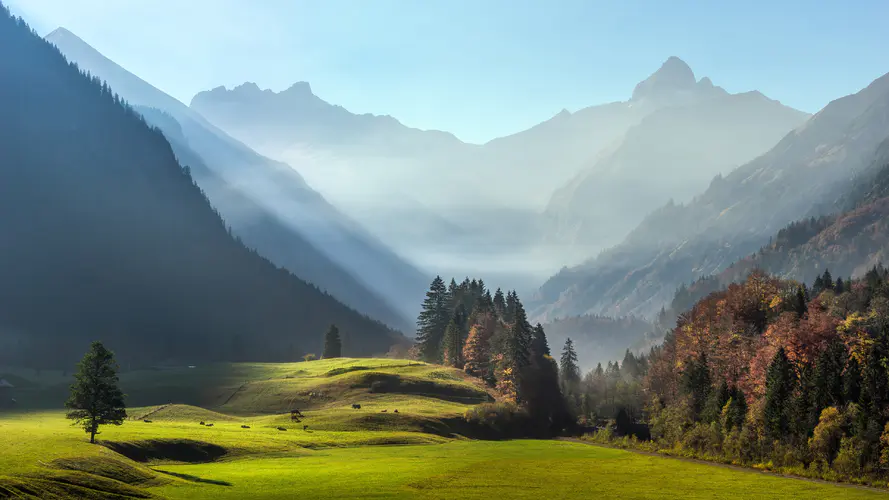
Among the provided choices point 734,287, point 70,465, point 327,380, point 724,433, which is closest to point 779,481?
point 724,433

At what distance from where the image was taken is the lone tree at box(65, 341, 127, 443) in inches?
3671

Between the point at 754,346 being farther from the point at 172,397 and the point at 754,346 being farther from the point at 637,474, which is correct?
the point at 172,397

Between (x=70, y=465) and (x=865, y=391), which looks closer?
(x=70, y=465)

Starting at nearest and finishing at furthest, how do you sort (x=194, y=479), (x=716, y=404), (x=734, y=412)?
(x=194, y=479), (x=734, y=412), (x=716, y=404)

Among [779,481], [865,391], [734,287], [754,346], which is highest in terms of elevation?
[734,287]

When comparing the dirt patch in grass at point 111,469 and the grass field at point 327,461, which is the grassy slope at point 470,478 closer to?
the grass field at point 327,461

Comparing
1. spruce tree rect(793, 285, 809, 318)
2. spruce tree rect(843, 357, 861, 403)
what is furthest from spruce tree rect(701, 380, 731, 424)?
spruce tree rect(843, 357, 861, 403)

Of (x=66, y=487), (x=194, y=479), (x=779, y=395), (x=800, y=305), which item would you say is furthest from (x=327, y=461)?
(x=800, y=305)

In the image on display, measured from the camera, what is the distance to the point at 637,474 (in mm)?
102875

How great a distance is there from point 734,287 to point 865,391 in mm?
61679

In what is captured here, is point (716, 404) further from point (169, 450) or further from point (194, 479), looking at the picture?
point (194, 479)

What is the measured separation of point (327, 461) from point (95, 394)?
32603 mm

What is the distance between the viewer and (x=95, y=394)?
310 feet

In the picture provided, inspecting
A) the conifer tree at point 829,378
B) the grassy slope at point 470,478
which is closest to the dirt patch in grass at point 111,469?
the grassy slope at point 470,478
